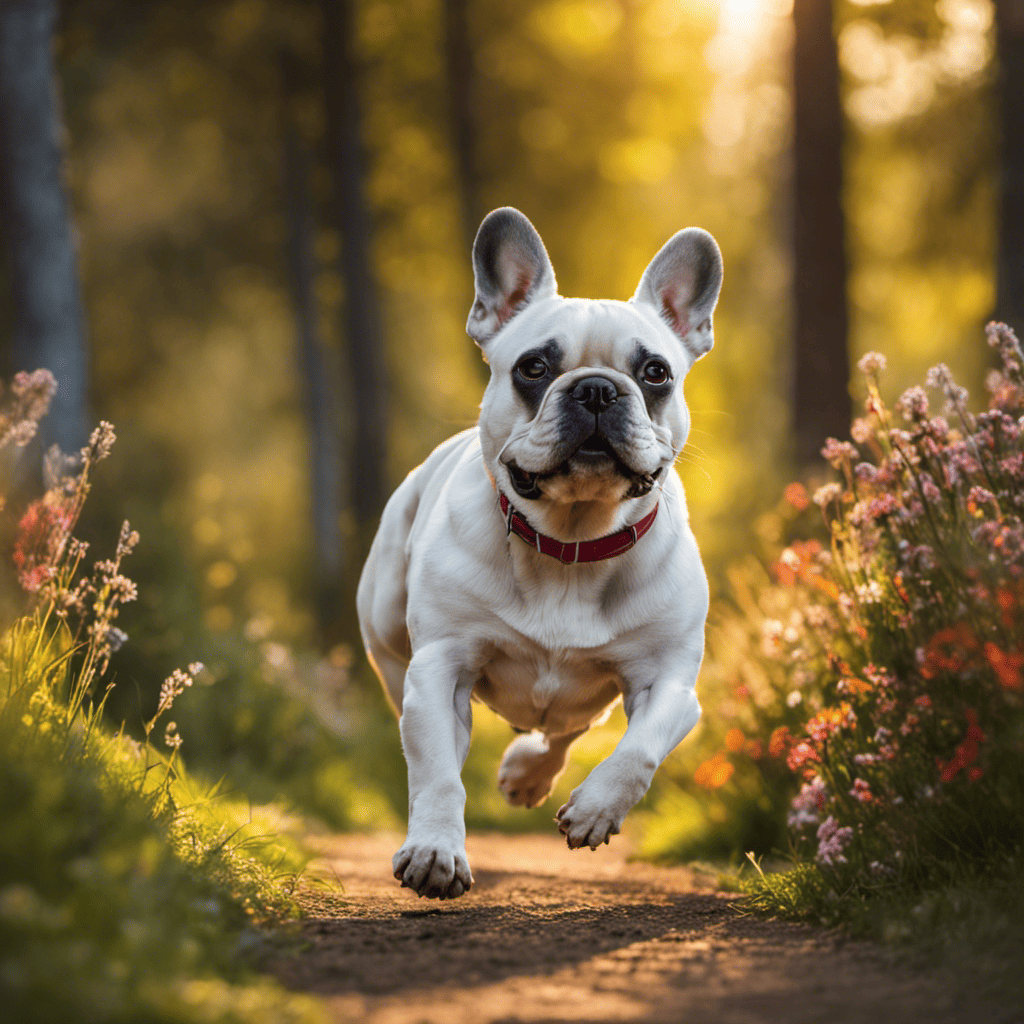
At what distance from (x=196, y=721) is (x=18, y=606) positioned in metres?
3.20

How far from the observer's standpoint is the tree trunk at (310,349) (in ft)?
47.1

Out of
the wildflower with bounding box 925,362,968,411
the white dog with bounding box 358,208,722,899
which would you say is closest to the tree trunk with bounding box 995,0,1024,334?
the white dog with bounding box 358,208,722,899

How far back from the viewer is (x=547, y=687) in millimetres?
3980

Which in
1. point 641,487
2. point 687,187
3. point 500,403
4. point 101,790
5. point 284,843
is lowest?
point 284,843

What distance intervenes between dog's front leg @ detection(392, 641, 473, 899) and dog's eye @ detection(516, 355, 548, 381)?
100 cm

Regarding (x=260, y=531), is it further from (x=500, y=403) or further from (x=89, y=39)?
(x=500, y=403)

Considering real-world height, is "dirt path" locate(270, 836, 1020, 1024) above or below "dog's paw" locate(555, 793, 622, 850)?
below

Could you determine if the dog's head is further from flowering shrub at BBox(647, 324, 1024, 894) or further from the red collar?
flowering shrub at BBox(647, 324, 1024, 894)

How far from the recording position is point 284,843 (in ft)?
13.9

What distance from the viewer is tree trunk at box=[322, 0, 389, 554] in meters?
12.9

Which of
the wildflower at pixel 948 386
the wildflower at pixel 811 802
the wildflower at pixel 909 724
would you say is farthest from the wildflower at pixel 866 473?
the wildflower at pixel 811 802

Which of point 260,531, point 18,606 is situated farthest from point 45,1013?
point 260,531

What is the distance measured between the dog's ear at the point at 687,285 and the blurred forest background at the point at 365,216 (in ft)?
11.4

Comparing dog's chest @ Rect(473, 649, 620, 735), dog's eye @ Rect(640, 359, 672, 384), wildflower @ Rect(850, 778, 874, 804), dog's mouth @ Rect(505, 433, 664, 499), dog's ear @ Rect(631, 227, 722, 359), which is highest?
dog's ear @ Rect(631, 227, 722, 359)
